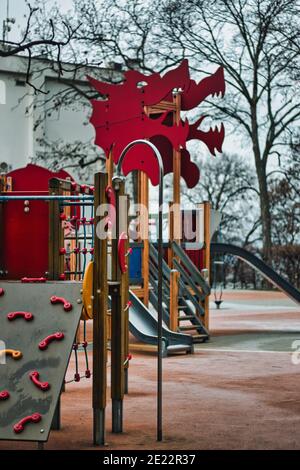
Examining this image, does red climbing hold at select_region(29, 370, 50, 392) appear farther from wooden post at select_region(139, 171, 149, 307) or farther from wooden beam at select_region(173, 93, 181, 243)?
wooden beam at select_region(173, 93, 181, 243)

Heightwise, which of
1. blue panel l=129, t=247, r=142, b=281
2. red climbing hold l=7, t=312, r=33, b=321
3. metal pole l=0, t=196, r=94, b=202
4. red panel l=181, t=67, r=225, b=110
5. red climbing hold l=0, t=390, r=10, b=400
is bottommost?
red climbing hold l=0, t=390, r=10, b=400

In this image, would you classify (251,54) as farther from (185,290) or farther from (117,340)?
(117,340)

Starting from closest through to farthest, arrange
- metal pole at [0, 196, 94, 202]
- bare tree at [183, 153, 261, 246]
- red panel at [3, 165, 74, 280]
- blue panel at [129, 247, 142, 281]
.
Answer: metal pole at [0, 196, 94, 202], red panel at [3, 165, 74, 280], blue panel at [129, 247, 142, 281], bare tree at [183, 153, 261, 246]

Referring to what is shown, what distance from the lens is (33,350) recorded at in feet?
20.7

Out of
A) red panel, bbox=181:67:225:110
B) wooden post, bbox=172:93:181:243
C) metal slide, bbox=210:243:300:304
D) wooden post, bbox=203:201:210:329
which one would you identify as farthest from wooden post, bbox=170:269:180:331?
metal slide, bbox=210:243:300:304

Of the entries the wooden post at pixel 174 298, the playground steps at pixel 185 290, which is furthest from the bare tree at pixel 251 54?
the wooden post at pixel 174 298

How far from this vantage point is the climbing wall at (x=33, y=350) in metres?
5.96

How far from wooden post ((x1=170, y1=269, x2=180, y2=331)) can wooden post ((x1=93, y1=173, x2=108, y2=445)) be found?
654 centimetres

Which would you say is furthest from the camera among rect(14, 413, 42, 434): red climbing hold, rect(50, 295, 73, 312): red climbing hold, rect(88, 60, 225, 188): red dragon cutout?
rect(88, 60, 225, 188): red dragon cutout

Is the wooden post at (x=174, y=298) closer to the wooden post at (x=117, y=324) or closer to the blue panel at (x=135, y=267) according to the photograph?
the blue panel at (x=135, y=267)

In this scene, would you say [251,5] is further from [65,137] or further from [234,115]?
[65,137]

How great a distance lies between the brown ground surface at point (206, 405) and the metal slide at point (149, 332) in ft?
0.59

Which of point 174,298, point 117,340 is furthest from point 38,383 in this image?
point 174,298

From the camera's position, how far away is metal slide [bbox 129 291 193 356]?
12.0m
